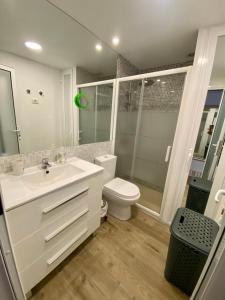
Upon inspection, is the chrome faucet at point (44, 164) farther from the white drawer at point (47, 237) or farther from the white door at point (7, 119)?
the white drawer at point (47, 237)

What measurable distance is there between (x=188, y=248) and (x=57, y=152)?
1421 millimetres

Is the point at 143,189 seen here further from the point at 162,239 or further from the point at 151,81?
the point at 151,81

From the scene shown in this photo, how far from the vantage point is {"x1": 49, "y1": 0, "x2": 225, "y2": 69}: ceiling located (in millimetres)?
1080

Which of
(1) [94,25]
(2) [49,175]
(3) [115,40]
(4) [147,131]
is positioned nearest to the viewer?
(2) [49,175]

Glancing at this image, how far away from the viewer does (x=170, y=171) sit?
1647mm

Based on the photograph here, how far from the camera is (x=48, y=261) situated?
3.30 feet

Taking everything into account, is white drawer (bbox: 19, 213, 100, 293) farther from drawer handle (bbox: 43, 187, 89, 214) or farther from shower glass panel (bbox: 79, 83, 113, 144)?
shower glass panel (bbox: 79, 83, 113, 144)

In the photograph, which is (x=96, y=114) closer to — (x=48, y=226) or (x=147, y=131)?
(x=147, y=131)

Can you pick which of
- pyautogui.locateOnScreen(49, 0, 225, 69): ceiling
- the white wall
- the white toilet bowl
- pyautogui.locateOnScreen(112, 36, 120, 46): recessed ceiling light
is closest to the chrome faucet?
the white wall

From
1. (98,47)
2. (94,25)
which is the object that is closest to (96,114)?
(98,47)

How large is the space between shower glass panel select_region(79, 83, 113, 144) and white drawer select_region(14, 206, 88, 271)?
0.88m

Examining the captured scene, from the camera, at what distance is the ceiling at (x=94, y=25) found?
104cm

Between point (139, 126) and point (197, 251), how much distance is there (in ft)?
5.78

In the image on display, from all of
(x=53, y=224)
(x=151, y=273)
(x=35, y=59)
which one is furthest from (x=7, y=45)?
(x=151, y=273)
